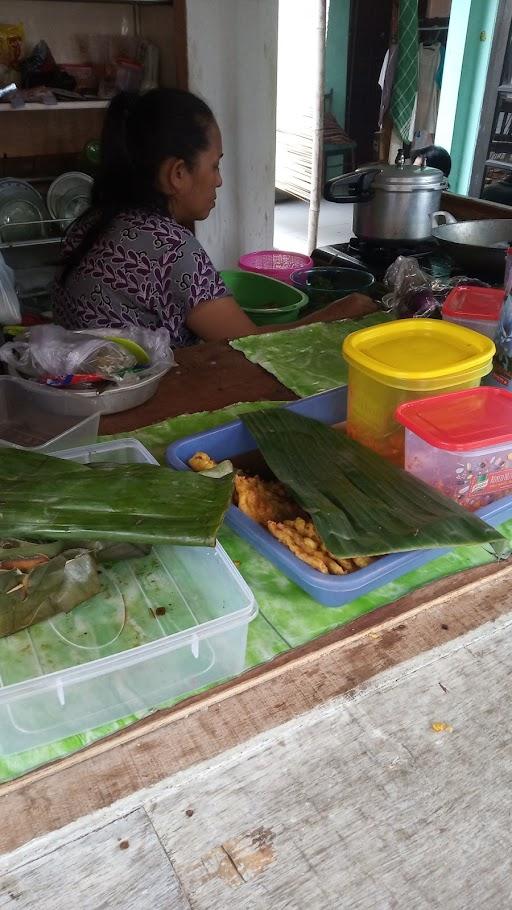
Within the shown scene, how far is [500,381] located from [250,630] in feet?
1.94

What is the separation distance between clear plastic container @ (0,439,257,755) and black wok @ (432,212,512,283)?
132 centimetres

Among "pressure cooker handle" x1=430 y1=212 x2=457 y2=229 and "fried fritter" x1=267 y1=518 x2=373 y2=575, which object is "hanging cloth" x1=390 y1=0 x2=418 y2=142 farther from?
"fried fritter" x1=267 y1=518 x2=373 y2=575

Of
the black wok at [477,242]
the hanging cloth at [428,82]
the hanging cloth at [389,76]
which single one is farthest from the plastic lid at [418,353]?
the hanging cloth at [428,82]

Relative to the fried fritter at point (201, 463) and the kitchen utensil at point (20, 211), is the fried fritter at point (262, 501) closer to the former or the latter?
the fried fritter at point (201, 463)

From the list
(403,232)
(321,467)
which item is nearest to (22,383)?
(321,467)

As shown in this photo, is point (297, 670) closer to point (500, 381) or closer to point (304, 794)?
point (304, 794)

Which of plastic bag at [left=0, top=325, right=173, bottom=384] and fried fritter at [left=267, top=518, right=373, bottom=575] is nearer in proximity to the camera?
fried fritter at [left=267, top=518, right=373, bottom=575]

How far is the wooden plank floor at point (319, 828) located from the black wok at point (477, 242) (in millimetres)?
1329

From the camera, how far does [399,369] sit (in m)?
0.94

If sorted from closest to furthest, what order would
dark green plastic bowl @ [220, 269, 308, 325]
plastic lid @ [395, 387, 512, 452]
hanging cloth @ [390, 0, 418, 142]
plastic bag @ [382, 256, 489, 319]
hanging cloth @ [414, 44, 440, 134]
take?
plastic lid @ [395, 387, 512, 452]
plastic bag @ [382, 256, 489, 319]
dark green plastic bowl @ [220, 269, 308, 325]
hanging cloth @ [390, 0, 418, 142]
hanging cloth @ [414, 44, 440, 134]

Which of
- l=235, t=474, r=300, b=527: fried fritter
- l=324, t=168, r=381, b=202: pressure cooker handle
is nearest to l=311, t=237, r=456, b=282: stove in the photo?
l=324, t=168, r=381, b=202: pressure cooker handle

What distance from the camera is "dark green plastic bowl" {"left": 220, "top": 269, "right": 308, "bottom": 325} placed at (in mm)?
2041

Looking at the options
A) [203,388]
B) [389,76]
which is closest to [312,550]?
[203,388]

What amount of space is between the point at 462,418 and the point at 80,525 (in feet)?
1.65
